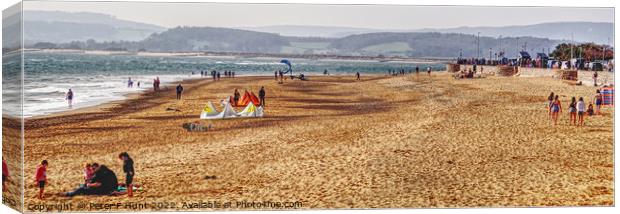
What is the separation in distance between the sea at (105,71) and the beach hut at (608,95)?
3391mm

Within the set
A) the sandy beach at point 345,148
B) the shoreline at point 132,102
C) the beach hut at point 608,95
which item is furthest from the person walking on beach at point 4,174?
the beach hut at point 608,95

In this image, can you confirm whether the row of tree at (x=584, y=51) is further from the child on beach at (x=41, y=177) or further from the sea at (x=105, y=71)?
the child on beach at (x=41, y=177)

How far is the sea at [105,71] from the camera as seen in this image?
14.2 meters

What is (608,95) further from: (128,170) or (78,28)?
(78,28)

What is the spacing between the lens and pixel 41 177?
14164 millimetres

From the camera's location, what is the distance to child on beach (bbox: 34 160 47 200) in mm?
14156

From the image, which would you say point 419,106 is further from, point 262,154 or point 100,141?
point 100,141

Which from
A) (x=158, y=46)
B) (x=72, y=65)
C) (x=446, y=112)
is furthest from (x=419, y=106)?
(x=72, y=65)

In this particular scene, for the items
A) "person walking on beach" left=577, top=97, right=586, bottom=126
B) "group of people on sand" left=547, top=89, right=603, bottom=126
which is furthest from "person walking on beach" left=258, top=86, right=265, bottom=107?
"person walking on beach" left=577, top=97, right=586, bottom=126

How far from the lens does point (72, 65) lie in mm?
14922

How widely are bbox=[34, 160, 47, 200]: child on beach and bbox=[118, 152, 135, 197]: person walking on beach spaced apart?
50.5 inches

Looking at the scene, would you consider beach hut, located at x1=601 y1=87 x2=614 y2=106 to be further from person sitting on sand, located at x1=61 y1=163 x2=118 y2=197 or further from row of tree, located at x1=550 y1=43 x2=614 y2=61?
person sitting on sand, located at x1=61 y1=163 x2=118 y2=197

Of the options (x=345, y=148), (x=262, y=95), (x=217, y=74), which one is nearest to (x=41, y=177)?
(x=217, y=74)

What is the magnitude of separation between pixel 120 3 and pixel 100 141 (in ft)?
8.01
